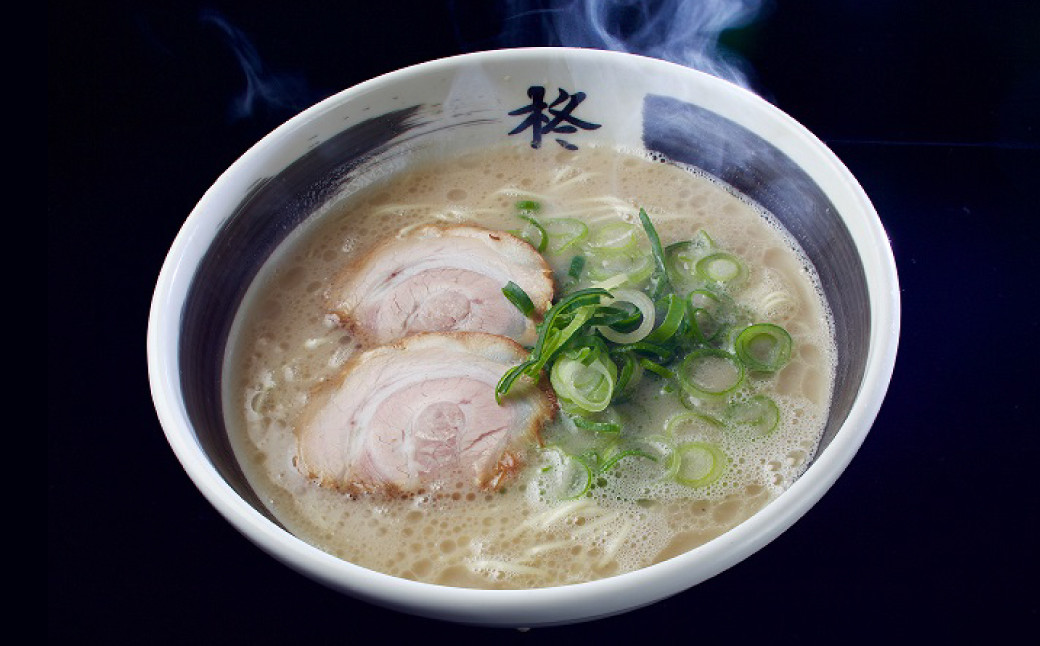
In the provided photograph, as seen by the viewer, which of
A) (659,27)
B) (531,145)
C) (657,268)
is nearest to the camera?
(657,268)

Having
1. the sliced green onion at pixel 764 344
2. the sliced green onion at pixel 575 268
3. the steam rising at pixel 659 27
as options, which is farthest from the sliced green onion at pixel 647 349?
the steam rising at pixel 659 27

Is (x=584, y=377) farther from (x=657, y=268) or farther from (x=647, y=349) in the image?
(x=657, y=268)

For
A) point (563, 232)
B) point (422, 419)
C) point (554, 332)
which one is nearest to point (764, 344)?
point (554, 332)

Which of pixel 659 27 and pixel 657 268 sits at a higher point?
pixel 659 27

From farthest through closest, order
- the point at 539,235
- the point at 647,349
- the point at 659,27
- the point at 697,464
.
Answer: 1. the point at 659,27
2. the point at 539,235
3. the point at 647,349
4. the point at 697,464

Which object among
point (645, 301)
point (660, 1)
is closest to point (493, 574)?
point (645, 301)

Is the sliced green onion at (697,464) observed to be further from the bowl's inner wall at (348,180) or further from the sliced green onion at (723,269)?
the sliced green onion at (723,269)

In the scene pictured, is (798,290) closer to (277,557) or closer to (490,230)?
(490,230)
